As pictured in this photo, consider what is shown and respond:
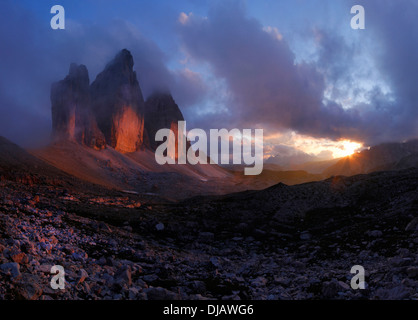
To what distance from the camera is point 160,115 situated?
613 feet

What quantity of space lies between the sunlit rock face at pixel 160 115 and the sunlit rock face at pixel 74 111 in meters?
67.7

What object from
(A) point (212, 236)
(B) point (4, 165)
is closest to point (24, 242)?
(A) point (212, 236)

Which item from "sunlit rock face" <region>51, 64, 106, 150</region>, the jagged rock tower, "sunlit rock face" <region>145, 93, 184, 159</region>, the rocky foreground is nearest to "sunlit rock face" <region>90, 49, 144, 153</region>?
the jagged rock tower

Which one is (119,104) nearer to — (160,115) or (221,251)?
(160,115)

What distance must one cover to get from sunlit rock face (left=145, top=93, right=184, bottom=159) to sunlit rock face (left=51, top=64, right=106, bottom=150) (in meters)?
67.7

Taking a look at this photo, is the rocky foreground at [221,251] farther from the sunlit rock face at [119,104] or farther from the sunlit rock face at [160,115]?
the sunlit rock face at [160,115]

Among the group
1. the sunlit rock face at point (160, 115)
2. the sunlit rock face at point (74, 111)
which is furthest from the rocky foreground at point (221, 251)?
the sunlit rock face at point (160, 115)

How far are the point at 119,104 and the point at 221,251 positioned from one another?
126 metres

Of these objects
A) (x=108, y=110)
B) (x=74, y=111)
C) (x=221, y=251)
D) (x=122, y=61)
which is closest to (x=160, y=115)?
(x=122, y=61)

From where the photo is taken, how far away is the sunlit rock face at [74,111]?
327ft

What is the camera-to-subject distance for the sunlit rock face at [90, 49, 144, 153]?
129m

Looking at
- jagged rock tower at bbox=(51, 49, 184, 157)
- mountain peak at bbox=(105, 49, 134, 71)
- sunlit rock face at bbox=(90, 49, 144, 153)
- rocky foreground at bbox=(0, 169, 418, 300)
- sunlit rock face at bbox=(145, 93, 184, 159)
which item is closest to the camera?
rocky foreground at bbox=(0, 169, 418, 300)

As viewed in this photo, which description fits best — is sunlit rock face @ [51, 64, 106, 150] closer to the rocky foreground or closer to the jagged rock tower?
the jagged rock tower

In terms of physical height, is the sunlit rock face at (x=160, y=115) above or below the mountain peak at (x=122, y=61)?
below
